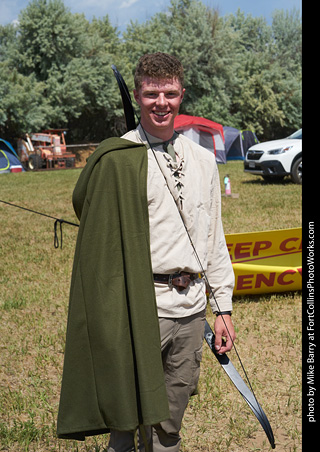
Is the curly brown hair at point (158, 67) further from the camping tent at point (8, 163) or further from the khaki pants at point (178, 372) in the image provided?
the camping tent at point (8, 163)

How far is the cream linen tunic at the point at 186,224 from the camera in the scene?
2.29m

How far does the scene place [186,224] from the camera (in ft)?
7.83

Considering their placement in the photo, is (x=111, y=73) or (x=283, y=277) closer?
(x=283, y=277)

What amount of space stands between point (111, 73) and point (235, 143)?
11.8 m

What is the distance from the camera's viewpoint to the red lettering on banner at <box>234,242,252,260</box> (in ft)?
19.6

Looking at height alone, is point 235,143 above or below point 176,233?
below

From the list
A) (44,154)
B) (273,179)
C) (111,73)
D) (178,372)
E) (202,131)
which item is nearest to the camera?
(178,372)

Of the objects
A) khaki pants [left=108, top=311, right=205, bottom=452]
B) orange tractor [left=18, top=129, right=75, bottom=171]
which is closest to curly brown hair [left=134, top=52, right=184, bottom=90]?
khaki pants [left=108, top=311, right=205, bottom=452]

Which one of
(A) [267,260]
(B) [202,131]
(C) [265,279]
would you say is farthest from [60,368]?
(B) [202,131]

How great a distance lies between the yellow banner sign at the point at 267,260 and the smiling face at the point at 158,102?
12.2ft

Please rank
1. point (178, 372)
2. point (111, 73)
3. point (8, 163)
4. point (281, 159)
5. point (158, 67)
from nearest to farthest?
1. point (158, 67)
2. point (178, 372)
3. point (281, 159)
4. point (8, 163)
5. point (111, 73)

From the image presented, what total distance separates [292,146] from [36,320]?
1167 cm

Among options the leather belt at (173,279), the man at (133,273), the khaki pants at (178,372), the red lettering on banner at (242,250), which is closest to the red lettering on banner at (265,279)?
the red lettering on banner at (242,250)

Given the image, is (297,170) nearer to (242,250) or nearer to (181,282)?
(242,250)
